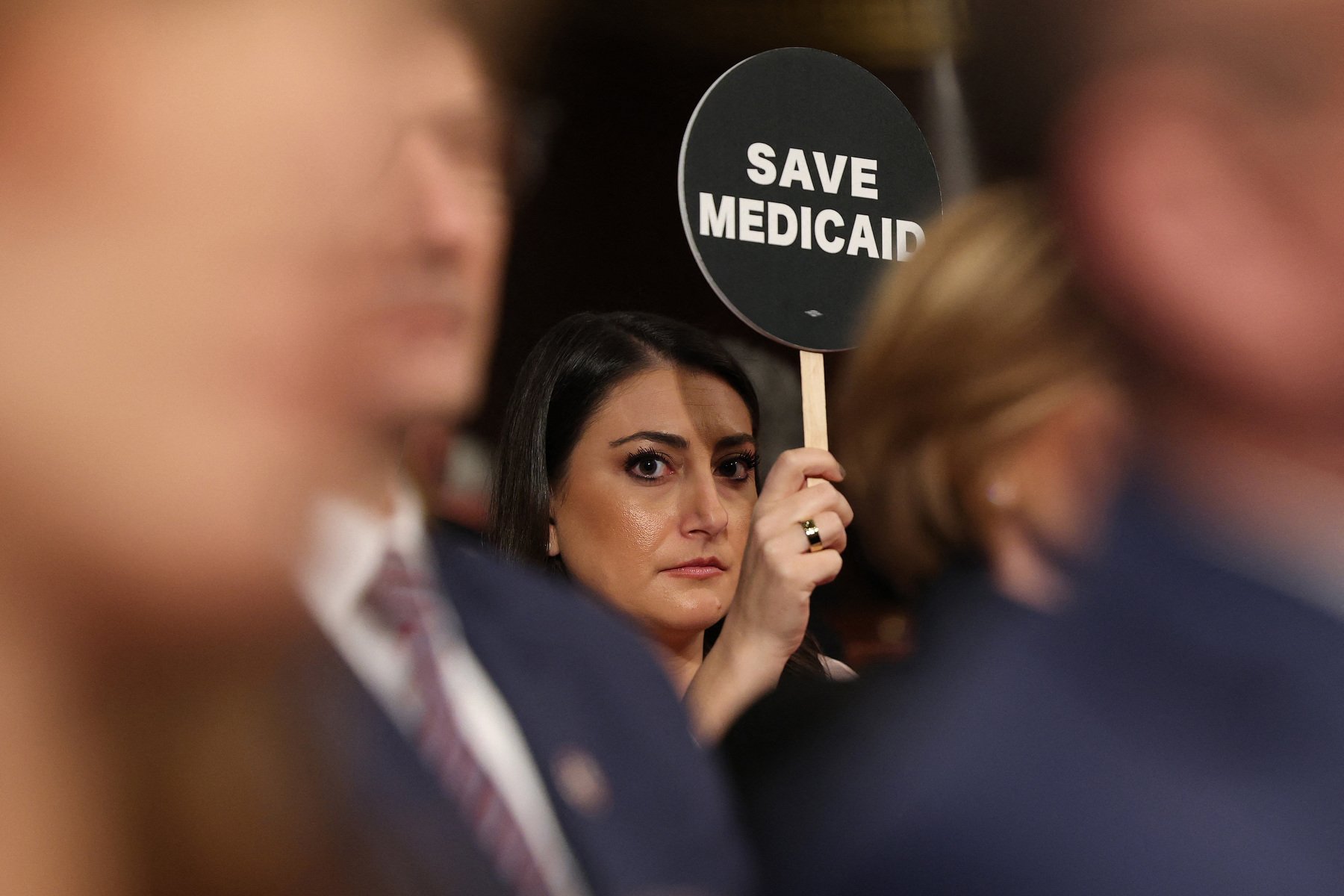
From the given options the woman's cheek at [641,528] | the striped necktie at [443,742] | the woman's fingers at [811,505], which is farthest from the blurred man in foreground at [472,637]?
the woman's fingers at [811,505]

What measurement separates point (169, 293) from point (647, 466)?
448mm

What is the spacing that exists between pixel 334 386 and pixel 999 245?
0.56 metres

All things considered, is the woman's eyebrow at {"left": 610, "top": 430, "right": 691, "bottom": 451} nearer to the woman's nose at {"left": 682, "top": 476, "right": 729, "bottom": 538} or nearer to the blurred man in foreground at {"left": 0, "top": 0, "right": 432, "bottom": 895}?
the woman's nose at {"left": 682, "top": 476, "right": 729, "bottom": 538}

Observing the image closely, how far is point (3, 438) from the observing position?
886 millimetres

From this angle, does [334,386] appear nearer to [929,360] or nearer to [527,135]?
[527,135]

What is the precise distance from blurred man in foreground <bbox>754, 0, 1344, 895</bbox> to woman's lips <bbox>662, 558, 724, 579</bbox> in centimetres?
19

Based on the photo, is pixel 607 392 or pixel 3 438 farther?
pixel 607 392

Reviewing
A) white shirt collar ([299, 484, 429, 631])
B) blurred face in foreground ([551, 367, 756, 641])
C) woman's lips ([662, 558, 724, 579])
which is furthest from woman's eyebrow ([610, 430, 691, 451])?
white shirt collar ([299, 484, 429, 631])

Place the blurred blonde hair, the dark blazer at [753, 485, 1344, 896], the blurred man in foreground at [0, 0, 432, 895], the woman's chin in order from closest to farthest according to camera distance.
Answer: the blurred man in foreground at [0, 0, 432, 895] → the dark blazer at [753, 485, 1344, 896] → the blurred blonde hair → the woman's chin

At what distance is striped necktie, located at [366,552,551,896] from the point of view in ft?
2.99

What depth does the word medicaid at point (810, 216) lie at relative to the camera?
4.12ft

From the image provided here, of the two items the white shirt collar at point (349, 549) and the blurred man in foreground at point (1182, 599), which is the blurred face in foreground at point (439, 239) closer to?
the white shirt collar at point (349, 549)

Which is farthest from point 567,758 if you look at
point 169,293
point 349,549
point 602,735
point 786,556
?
point 169,293

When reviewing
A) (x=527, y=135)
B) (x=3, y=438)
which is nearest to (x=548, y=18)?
(x=527, y=135)
